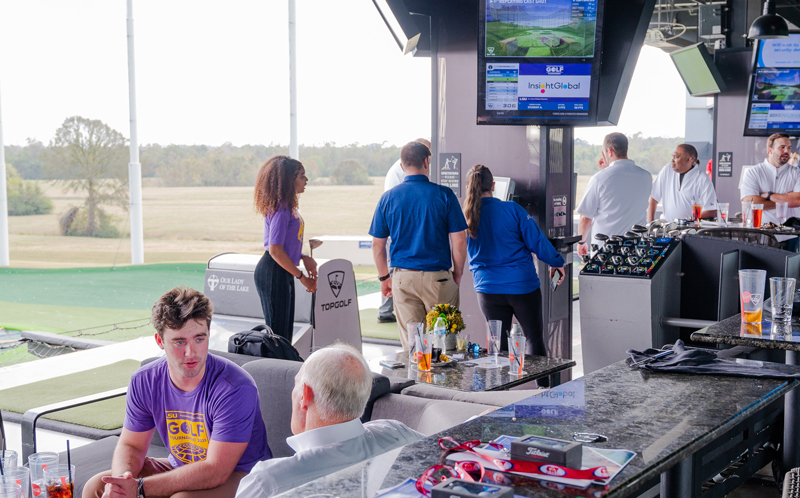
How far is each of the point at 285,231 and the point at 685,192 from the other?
14.4ft

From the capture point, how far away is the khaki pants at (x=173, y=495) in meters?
2.41

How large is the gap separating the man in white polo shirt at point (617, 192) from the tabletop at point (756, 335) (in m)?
2.82

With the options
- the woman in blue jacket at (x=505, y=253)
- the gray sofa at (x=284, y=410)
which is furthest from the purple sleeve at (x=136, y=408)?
the woman in blue jacket at (x=505, y=253)

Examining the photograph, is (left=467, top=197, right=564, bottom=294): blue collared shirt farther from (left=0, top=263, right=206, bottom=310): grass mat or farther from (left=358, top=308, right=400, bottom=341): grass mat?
(left=0, top=263, right=206, bottom=310): grass mat

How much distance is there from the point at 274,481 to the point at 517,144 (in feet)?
13.0

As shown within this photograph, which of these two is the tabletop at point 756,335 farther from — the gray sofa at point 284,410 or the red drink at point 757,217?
the red drink at point 757,217

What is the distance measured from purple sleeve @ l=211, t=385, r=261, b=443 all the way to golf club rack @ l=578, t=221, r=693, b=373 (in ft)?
7.90

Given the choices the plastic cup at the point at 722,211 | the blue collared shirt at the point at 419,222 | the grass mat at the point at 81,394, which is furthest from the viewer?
the plastic cup at the point at 722,211

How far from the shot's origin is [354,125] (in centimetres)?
3102

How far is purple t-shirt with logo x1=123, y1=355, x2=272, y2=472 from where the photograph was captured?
245 centimetres

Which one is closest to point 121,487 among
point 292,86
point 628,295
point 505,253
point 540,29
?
point 505,253

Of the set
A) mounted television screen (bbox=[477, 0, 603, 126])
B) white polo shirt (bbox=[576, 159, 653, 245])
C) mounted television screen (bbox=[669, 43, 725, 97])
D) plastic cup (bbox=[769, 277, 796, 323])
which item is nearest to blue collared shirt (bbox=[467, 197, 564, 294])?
mounted television screen (bbox=[477, 0, 603, 126])

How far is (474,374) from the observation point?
328 cm

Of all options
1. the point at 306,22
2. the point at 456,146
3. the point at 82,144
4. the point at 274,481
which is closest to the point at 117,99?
the point at 82,144
